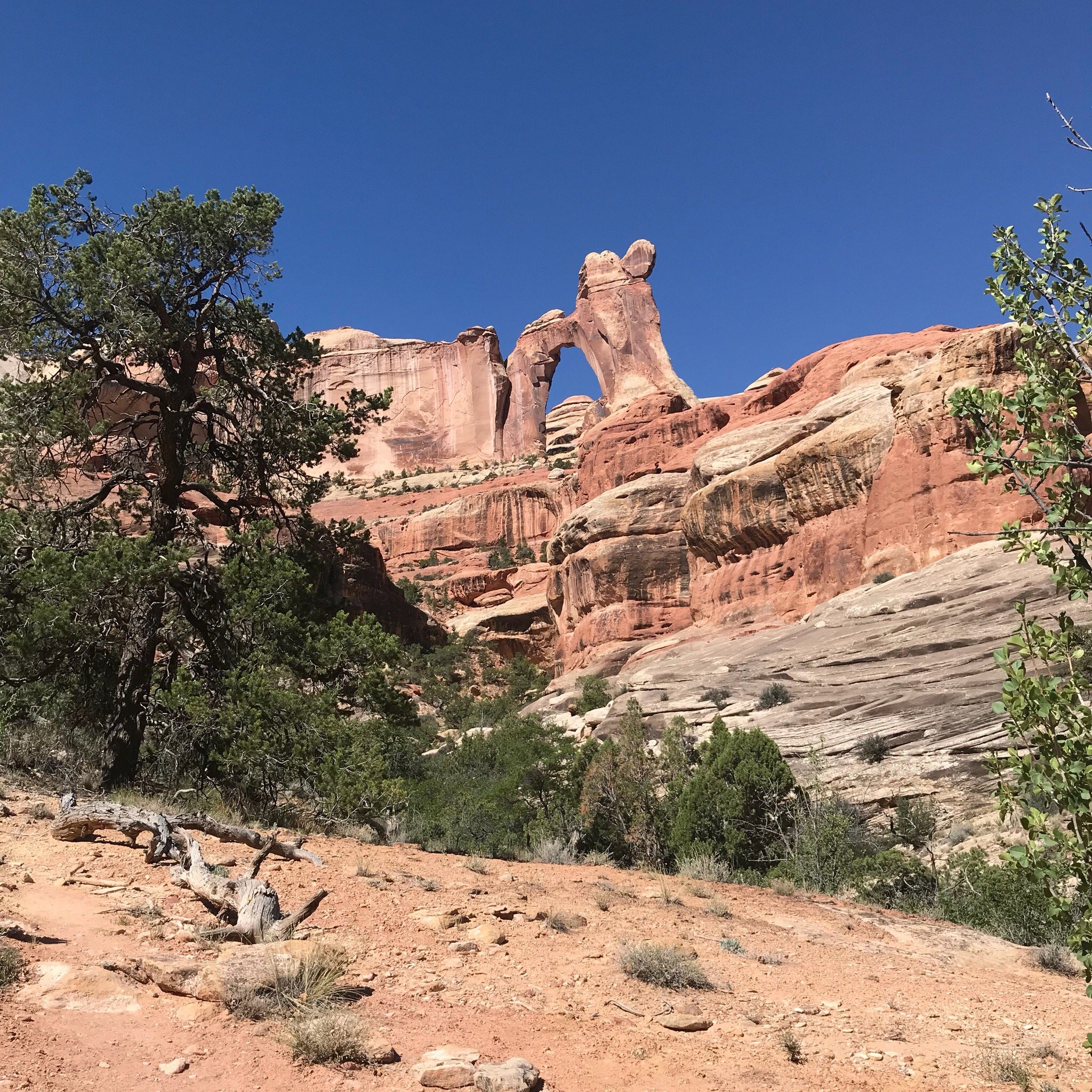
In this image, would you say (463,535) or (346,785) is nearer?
(346,785)

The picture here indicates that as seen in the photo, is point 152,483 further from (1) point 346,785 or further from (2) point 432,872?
(2) point 432,872

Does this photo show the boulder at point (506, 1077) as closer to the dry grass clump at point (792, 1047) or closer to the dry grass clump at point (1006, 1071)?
the dry grass clump at point (792, 1047)

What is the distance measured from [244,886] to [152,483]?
26.0 ft

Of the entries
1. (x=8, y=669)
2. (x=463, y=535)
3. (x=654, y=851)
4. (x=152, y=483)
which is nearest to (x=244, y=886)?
(x=8, y=669)

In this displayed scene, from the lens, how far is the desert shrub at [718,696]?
820 inches

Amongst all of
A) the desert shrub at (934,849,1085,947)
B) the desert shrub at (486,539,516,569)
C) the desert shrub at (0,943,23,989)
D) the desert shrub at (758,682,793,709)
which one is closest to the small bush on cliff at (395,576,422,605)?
the desert shrub at (486,539,516,569)

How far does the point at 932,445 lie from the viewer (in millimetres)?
26734

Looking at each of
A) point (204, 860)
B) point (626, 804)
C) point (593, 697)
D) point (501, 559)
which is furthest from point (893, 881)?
point (501, 559)

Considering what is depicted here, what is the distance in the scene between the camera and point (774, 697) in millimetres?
19828

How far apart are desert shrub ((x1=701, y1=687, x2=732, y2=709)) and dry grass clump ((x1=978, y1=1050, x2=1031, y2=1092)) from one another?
1554 cm

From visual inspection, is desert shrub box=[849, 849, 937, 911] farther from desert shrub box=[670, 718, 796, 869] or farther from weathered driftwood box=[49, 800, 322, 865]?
weathered driftwood box=[49, 800, 322, 865]

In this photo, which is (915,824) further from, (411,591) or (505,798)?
(411,591)

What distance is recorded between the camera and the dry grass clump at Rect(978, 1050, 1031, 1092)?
485 cm

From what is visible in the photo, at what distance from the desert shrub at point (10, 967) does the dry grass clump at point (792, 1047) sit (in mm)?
4045
